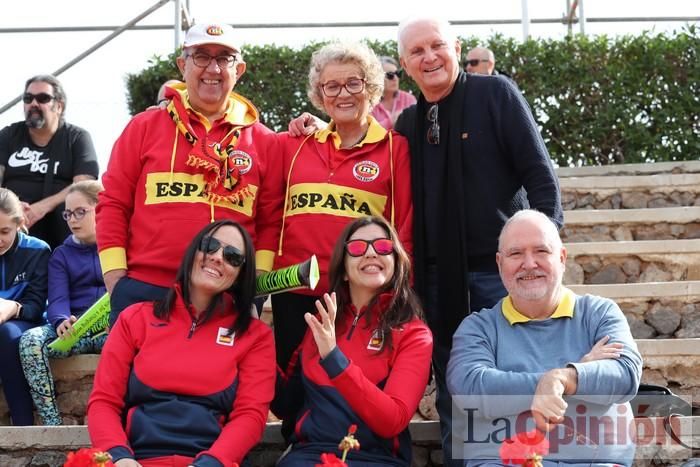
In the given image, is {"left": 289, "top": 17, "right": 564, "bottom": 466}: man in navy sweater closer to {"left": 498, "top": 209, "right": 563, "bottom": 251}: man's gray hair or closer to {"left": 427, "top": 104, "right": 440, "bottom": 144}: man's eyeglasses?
{"left": 427, "top": 104, "right": 440, "bottom": 144}: man's eyeglasses

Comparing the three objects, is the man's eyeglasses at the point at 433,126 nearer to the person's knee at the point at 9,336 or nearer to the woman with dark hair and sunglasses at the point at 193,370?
the woman with dark hair and sunglasses at the point at 193,370

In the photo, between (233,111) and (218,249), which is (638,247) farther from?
(218,249)

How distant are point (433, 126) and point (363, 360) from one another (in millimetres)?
1018

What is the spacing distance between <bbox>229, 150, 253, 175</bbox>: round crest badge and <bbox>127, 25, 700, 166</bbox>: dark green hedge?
5478 mm

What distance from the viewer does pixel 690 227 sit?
686cm

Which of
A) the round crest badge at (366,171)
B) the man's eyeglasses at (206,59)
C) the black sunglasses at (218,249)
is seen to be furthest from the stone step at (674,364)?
the man's eyeglasses at (206,59)

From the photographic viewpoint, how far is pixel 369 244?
12.5 ft

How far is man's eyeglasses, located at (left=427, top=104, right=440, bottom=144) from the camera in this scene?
4.04 meters

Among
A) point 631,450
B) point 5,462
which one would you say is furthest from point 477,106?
point 5,462

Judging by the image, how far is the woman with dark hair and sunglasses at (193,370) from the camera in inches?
141

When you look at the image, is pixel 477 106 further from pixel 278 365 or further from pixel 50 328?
pixel 50 328

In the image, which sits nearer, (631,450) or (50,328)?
(631,450)

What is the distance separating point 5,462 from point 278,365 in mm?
1187

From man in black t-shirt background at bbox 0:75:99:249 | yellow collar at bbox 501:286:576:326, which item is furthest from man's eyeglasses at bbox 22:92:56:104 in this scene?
yellow collar at bbox 501:286:576:326
